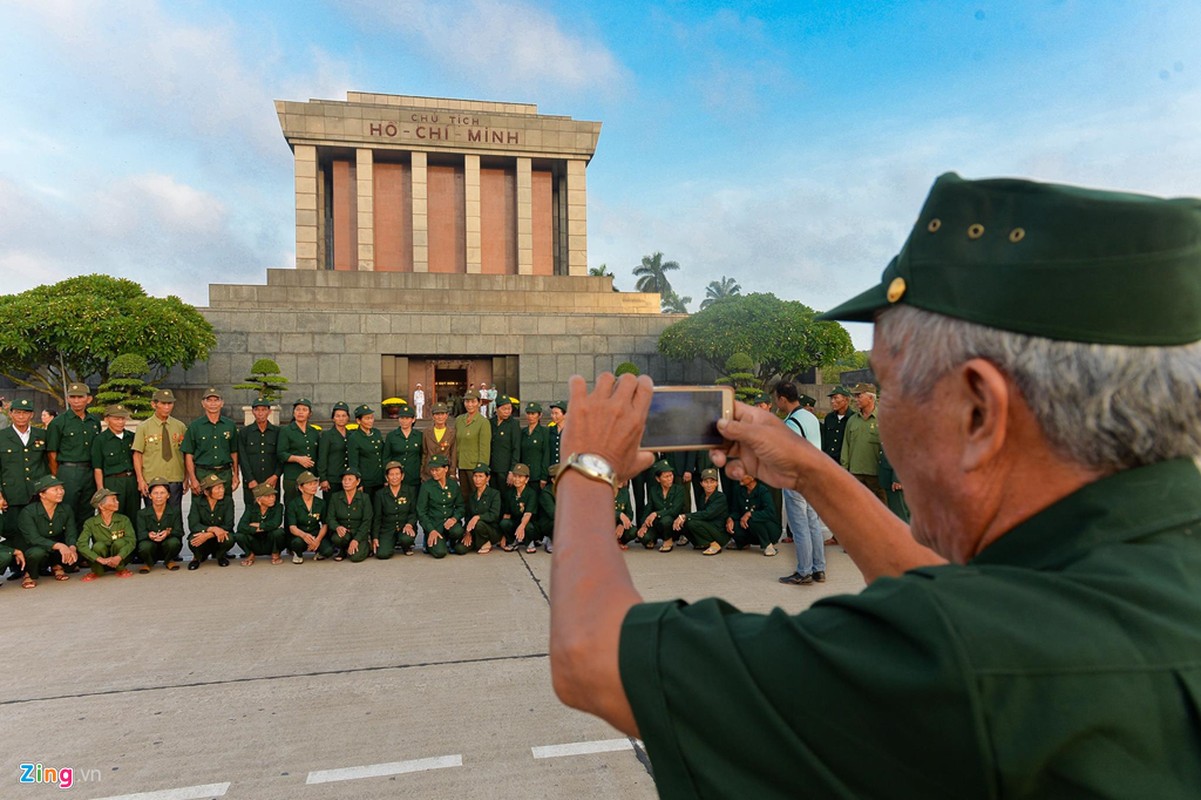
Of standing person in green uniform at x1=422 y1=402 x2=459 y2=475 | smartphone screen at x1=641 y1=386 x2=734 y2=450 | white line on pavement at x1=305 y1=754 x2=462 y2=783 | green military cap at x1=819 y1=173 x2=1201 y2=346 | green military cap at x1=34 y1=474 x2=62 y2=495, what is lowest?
white line on pavement at x1=305 y1=754 x2=462 y2=783

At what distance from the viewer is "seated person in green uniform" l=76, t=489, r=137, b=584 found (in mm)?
6105

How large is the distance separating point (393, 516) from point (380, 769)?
4.88m

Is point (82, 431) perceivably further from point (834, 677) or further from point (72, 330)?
point (72, 330)

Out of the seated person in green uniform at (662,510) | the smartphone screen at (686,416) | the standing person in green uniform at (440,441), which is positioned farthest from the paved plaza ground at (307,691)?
the standing person in green uniform at (440,441)

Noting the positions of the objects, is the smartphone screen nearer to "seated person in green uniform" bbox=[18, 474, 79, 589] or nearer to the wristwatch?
the wristwatch

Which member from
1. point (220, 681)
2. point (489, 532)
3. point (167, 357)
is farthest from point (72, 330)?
point (220, 681)

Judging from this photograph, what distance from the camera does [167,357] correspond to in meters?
18.4

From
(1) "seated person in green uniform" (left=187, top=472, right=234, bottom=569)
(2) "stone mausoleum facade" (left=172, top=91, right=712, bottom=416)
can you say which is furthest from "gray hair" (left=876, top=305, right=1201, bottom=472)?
(2) "stone mausoleum facade" (left=172, top=91, right=712, bottom=416)

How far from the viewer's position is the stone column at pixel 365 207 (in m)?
26.9

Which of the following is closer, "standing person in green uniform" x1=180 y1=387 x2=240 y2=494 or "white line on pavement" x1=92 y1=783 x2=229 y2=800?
"white line on pavement" x1=92 y1=783 x2=229 y2=800

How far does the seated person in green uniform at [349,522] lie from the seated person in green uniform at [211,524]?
0.99 meters

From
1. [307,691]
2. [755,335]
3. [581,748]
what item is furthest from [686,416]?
[755,335]

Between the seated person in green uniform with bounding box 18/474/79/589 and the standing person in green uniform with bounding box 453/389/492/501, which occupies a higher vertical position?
the standing person in green uniform with bounding box 453/389/492/501

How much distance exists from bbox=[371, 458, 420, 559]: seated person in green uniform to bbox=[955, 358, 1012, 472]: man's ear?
22.7 feet
